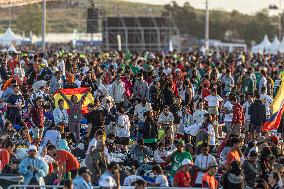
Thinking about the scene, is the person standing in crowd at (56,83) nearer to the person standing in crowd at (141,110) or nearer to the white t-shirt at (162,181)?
the person standing in crowd at (141,110)

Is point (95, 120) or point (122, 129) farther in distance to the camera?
point (122, 129)

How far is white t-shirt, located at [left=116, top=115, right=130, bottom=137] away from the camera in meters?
30.3

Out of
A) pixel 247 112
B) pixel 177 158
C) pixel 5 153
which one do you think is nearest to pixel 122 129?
pixel 247 112

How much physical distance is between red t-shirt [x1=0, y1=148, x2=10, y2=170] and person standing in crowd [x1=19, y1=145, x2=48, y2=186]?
211 centimetres

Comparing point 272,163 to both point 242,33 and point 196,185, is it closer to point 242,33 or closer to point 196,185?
point 196,185

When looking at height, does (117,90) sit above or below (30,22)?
above

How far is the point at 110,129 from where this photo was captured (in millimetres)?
31094

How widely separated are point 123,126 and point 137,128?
Answer: 912mm

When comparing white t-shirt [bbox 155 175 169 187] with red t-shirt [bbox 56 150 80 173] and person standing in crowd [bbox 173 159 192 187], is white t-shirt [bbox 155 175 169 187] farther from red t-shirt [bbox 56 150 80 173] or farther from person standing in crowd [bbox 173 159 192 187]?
red t-shirt [bbox 56 150 80 173]

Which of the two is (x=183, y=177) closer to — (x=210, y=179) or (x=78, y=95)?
(x=210, y=179)

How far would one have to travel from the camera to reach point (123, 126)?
30469 mm

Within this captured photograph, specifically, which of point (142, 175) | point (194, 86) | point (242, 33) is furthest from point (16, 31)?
point (142, 175)

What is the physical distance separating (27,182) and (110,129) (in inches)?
399

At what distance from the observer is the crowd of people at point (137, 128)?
867 inches
